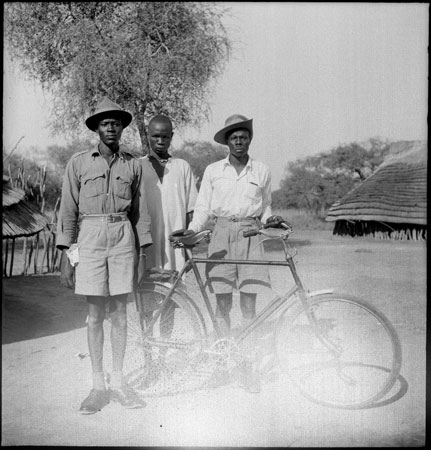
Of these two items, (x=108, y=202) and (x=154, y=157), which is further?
(x=154, y=157)

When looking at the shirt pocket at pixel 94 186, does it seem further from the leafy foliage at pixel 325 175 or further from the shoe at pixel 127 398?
the leafy foliage at pixel 325 175

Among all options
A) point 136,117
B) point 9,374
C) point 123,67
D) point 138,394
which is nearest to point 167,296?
point 138,394

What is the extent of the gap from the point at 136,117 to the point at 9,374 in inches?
92.1

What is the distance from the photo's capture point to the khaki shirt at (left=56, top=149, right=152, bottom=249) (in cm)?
324

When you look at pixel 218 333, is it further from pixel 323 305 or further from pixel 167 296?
pixel 323 305

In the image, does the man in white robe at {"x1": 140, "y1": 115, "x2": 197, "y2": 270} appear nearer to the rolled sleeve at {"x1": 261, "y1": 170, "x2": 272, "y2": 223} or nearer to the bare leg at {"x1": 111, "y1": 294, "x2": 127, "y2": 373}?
the bare leg at {"x1": 111, "y1": 294, "x2": 127, "y2": 373}

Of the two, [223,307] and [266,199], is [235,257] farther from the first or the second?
[266,199]

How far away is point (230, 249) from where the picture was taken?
362cm

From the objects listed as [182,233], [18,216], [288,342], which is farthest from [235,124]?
[18,216]

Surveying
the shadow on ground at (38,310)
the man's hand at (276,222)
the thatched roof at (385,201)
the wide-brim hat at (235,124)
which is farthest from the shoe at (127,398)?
the thatched roof at (385,201)

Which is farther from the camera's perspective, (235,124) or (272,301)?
(235,124)

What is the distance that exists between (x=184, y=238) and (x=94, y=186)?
65 cm

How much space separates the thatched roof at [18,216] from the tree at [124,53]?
3.68 ft

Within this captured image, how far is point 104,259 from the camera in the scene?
3250mm
